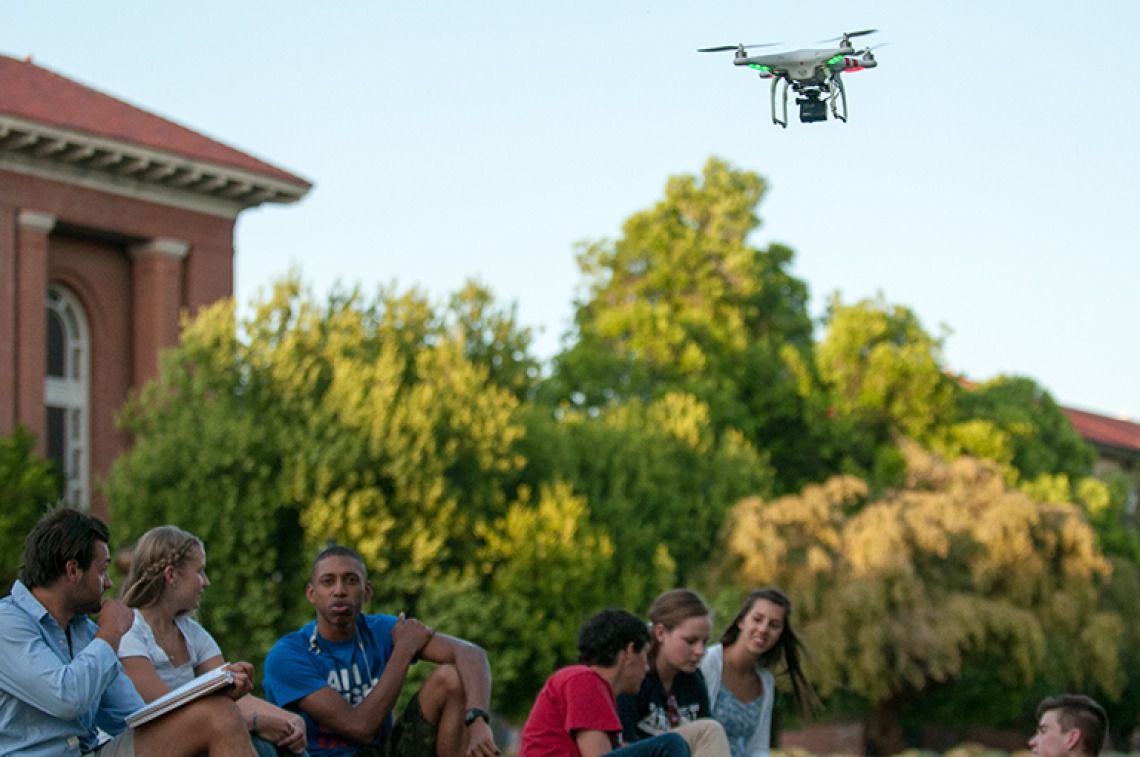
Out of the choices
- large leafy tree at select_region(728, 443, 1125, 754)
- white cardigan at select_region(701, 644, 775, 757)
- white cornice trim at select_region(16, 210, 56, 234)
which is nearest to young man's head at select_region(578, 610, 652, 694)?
white cardigan at select_region(701, 644, 775, 757)

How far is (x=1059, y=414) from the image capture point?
147 feet

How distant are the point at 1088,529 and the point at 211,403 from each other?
1657 cm

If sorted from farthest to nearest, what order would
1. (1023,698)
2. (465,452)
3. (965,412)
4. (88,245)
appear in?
(965,412) → (1023,698) → (88,245) → (465,452)

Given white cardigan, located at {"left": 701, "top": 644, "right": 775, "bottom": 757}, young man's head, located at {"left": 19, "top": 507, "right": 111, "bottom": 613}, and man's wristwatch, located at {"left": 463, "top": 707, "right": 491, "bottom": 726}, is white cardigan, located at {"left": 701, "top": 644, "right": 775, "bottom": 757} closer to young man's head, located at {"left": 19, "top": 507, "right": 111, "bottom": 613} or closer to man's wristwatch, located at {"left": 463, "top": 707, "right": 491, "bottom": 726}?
man's wristwatch, located at {"left": 463, "top": 707, "right": 491, "bottom": 726}

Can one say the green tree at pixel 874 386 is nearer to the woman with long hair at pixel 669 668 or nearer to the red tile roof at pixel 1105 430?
the red tile roof at pixel 1105 430

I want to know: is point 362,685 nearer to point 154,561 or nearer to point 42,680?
point 154,561

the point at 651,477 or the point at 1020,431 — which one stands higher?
the point at 1020,431

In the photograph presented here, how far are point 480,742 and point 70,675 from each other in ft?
6.36

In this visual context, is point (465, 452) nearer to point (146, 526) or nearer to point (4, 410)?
point (146, 526)

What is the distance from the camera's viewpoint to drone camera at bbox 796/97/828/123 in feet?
20.2

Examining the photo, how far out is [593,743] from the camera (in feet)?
22.1

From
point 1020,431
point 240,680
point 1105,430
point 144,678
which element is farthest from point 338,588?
point 1105,430

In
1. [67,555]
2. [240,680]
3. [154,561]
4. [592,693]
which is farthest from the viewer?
[592,693]

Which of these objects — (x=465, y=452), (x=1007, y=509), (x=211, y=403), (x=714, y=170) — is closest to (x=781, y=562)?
(x=1007, y=509)
